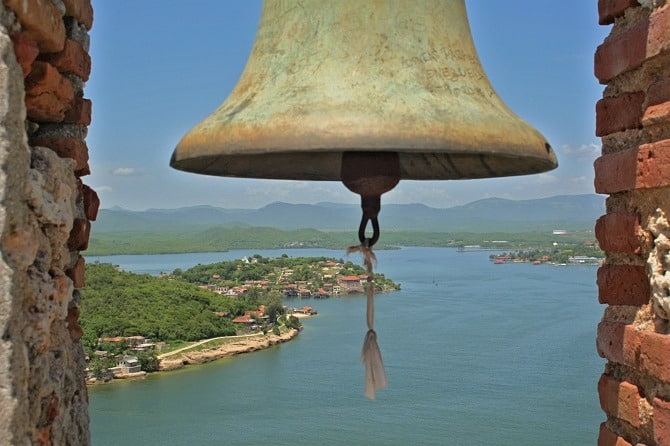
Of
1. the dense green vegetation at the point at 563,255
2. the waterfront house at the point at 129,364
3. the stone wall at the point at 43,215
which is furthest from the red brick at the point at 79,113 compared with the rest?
the dense green vegetation at the point at 563,255

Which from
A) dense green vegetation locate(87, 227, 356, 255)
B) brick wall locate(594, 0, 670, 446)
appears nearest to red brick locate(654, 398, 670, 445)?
brick wall locate(594, 0, 670, 446)

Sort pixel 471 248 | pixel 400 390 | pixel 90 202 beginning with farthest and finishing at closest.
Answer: pixel 471 248 → pixel 400 390 → pixel 90 202

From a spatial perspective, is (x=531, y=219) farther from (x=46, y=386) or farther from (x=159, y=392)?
(x=46, y=386)

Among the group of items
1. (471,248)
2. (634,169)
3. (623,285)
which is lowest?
(471,248)

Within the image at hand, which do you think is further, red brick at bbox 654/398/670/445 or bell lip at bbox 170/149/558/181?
bell lip at bbox 170/149/558/181

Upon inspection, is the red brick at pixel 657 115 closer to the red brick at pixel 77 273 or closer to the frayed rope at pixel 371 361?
the frayed rope at pixel 371 361

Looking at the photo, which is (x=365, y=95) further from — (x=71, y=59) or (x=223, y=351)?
(x=223, y=351)

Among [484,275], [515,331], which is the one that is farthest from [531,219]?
[515,331]

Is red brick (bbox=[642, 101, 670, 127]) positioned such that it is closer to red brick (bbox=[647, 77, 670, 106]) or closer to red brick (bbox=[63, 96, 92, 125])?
red brick (bbox=[647, 77, 670, 106])

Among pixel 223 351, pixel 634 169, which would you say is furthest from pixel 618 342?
pixel 223 351
